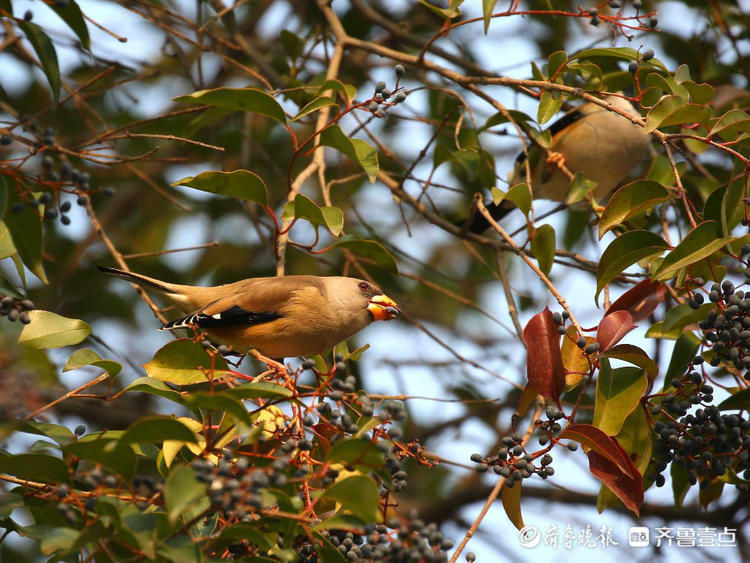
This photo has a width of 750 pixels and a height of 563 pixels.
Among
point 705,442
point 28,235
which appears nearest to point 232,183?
point 28,235

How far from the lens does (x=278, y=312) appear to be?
3889 mm

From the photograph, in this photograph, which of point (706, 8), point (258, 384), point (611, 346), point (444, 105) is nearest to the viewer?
point (258, 384)

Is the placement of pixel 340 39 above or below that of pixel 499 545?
above

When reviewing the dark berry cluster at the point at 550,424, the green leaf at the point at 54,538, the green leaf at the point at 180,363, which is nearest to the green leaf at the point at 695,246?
the dark berry cluster at the point at 550,424

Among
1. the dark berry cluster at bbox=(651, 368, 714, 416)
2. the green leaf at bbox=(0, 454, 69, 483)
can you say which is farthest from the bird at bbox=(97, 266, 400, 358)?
the dark berry cluster at bbox=(651, 368, 714, 416)

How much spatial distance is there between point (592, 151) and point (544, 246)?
2127mm

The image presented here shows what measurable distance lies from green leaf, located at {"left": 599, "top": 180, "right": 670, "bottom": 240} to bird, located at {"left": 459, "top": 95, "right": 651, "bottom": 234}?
6.48ft

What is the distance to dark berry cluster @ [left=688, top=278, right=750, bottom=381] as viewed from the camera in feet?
8.89

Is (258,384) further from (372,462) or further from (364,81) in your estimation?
(364,81)

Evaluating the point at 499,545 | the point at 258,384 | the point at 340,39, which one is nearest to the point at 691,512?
the point at 499,545

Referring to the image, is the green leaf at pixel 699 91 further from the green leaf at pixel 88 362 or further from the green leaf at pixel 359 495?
the green leaf at pixel 88 362

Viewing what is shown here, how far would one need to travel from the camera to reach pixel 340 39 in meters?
4.48

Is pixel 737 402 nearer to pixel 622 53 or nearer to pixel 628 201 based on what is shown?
pixel 628 201

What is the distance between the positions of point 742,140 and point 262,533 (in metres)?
2.06
